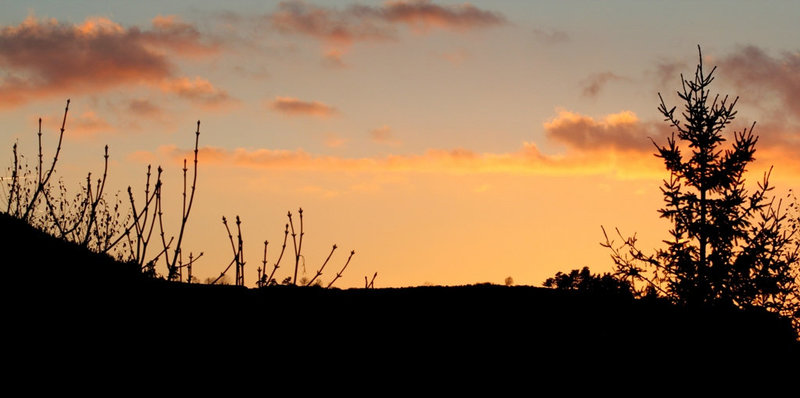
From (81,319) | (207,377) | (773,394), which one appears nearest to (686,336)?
(773,394)

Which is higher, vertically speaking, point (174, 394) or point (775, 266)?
point (775, 266)

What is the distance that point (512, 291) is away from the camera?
10789mm

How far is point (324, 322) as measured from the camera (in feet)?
29.6

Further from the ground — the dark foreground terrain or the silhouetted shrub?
the silhouetted shrub

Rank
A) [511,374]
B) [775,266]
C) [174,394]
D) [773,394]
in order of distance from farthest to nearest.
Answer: [775,266], [773,394], [511,374], [174,394]

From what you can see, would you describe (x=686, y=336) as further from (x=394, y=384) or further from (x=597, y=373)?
(x=394, y=384)

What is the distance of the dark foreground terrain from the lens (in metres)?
8.05

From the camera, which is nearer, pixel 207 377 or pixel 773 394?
pixel 207 377

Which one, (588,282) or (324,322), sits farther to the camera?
(588,282)

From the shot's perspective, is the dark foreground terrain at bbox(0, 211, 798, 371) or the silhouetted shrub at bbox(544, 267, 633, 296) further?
the silhouetted shrub at bbox(544, 267, 633, 296)

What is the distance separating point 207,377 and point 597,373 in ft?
13.0

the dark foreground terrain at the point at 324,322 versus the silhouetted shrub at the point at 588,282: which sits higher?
the silhouetted shrub at the point at 588,282

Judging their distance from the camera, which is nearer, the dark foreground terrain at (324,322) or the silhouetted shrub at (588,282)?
the dark foreground terrain at (324,322)

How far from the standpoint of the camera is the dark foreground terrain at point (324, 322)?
8.05 metres
